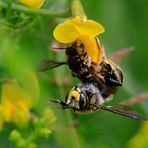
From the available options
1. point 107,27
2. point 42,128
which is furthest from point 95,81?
point 107,27

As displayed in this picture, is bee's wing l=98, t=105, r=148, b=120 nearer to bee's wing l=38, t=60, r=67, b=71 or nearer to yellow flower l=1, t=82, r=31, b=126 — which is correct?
bee's wing l=38, t=60, r=67, b=71

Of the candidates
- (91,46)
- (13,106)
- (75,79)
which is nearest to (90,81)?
(91,46)

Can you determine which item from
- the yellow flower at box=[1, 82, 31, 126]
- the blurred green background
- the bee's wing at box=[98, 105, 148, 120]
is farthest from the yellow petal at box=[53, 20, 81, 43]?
the yellow flower at box=[1, 82, 31, 126]

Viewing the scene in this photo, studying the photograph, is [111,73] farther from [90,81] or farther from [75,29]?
[75,29]

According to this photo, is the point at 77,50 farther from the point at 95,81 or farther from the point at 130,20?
the point at 130,20

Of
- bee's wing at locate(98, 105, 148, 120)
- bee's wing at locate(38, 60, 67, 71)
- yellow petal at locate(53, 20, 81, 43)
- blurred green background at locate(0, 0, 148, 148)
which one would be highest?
yellow petal at locate(53, 20, 81, 43)

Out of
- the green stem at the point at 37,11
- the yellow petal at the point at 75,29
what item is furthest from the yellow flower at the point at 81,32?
the green stem at the point at 37,11
